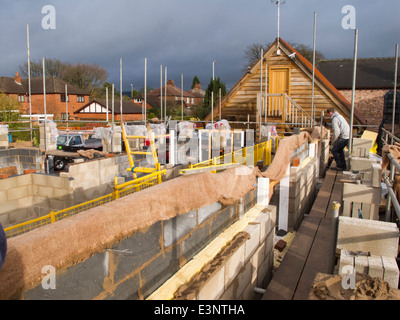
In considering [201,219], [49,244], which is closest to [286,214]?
[201,219]

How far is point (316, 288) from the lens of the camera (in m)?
2.29

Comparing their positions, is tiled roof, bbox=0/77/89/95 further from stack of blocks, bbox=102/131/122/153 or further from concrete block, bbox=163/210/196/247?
concrete block, bbox=163/210/196/247

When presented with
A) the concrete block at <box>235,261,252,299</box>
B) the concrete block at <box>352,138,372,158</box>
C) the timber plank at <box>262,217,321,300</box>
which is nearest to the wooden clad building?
the concrete block at <box>352,138,372,158</box>

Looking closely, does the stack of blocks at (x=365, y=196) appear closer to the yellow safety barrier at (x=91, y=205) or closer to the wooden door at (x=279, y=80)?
the yellow safety barrier at (x=91, y=205)

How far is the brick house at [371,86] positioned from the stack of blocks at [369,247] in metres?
27.5

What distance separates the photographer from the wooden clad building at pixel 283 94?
16047mm

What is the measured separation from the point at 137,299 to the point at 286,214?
420 centimetres

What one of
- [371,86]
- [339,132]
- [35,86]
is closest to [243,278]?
[339,132]

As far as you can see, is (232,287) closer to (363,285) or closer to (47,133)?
(363,285)

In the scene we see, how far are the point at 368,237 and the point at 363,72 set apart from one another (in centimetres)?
3356

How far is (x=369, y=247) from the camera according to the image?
3.00m

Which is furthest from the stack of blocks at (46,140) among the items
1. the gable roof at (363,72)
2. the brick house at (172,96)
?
the brick house at (172,96)

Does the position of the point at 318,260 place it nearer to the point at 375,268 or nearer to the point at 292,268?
the point at 292,268

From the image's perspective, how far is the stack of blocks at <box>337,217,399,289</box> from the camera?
2.54 m
